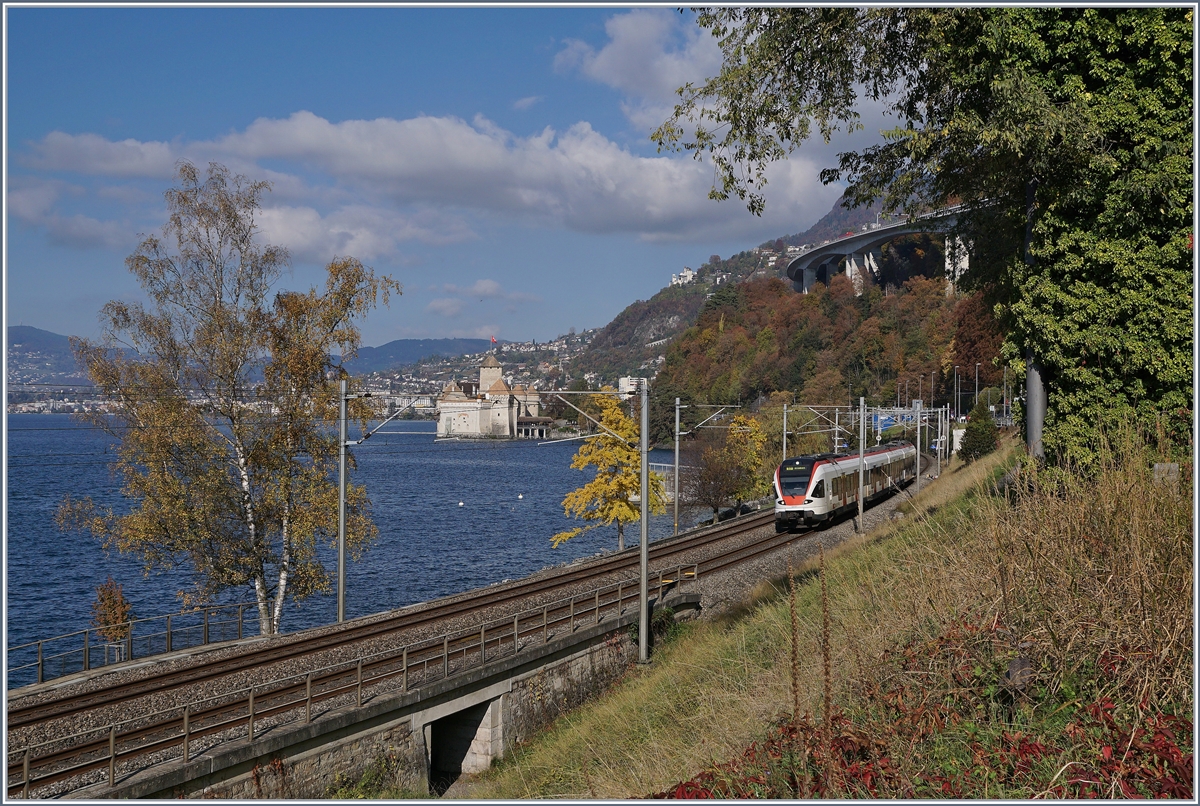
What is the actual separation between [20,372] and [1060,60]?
149 metres

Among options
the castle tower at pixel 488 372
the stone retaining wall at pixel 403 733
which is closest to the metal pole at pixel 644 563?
the stone retaining wall at pixel 403 733

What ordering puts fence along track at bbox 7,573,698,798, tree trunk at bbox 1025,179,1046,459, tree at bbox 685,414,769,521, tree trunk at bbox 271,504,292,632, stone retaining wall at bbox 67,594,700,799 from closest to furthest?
fence along track at bbox 7,573,698,798 < stone retaining wall at bbox 67,594,700,799 < tree trunk at bbox 1025,179,1046,459 < tree trunk at bbox 271,504,292,632 < tree at bbox 685,414,769,521

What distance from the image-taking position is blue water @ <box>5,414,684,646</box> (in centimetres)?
3206

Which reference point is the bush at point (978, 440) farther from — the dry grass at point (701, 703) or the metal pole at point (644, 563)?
the dry grass at point (701, 703)

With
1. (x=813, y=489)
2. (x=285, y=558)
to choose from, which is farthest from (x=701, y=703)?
(x=813, y=489)

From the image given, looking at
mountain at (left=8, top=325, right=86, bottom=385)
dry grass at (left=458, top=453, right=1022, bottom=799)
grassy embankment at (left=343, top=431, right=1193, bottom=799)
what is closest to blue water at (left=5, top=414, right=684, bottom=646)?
dry grass at (left=458, top=453, right=1022, bottom=799)

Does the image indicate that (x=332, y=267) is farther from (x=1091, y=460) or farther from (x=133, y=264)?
(x=1091, y=460)

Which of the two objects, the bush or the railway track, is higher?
the bush

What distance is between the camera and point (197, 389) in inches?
831

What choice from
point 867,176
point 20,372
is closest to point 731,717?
point 867,176

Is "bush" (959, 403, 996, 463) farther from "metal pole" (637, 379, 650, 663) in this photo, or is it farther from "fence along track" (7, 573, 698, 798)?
"fence along track" (7, 573, 698, 798)

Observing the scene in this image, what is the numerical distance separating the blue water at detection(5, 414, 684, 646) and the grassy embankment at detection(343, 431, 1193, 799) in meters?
14.0

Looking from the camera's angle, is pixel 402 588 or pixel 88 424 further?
pixel 402 588

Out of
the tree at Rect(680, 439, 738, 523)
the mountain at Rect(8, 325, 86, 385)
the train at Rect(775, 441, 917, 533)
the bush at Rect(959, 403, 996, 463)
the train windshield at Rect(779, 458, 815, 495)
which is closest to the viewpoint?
the train at Rect(775, 441, 917, 533)
